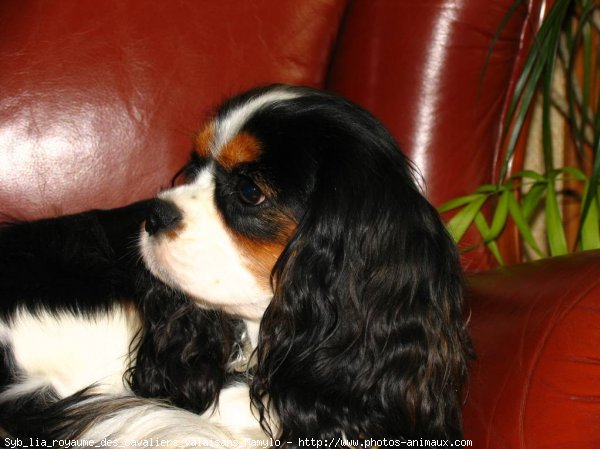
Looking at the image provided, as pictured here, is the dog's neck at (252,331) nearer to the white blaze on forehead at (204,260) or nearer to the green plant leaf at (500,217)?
the white blaze on forehead at (204,260)

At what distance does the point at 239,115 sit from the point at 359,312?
0.41 m

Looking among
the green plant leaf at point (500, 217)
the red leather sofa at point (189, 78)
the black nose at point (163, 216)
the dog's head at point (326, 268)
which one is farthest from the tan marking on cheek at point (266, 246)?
the green plant leaf at point (500, 217)

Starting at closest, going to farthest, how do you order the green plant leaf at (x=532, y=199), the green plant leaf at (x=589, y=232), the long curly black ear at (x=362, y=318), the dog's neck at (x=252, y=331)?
the long curly black ear at (x=362, y=318), the dog's neck at (x=252, y=331), the green plant leaf at (x=589, y=232), the green plant leaf at (x=532, y=199)

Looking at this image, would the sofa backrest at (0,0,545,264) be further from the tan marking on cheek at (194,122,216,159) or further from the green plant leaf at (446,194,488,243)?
the tan marking on cheek at (194,122,216,159)

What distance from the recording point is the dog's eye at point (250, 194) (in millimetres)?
1340

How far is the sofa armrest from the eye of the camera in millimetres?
1143

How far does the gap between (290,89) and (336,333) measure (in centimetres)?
47

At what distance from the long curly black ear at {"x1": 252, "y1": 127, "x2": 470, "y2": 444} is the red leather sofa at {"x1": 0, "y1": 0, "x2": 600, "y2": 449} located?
0.52 m

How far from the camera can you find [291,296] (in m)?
1.34

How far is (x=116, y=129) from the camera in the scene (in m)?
1.87

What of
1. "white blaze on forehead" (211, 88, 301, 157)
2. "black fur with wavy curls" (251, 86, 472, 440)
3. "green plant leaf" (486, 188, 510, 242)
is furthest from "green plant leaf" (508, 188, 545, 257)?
"white blaze on forehead" (211, 88, 301, 157)

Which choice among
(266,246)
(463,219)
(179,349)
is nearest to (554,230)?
(463,219)

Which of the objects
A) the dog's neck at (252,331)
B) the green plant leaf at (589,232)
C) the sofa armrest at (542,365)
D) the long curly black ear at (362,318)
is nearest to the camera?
the sofa armrest at (542,365)

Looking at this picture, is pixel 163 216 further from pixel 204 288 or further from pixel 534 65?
pixel 534 65
